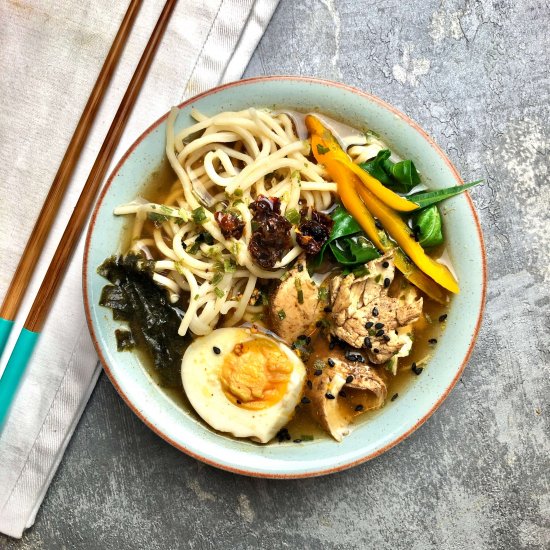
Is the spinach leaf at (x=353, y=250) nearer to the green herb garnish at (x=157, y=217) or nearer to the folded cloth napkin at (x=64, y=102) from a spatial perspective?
the green herb garnish at (x=157, y=217)

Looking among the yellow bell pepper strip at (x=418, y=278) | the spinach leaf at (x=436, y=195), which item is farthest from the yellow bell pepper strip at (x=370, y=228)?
the spinach leaf at (x=436, y=195)

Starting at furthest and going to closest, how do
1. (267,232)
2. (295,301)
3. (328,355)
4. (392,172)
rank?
(328,355)
(295,301)
(392,172)
(267,232)

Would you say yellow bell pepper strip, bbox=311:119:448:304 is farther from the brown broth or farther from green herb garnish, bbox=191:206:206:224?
green herb garnish, bbox=191:206:206:224

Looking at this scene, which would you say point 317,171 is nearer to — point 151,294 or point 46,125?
point 151,294

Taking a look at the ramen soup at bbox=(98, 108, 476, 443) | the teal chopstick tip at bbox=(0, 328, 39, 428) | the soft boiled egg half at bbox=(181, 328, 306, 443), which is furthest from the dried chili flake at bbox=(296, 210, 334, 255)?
the teal chopstick tip at bbox=(0, 328, 39, 428)

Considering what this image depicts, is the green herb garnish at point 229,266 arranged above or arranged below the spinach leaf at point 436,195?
below

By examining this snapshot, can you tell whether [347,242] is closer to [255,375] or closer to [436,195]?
[436,195]

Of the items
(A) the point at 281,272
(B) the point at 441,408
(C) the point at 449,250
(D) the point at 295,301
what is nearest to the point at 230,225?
(A) the point at 281,272
